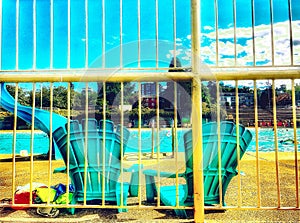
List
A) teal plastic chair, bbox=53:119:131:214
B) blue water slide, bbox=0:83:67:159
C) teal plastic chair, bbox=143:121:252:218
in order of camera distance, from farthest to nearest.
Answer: blue water slide, bbox=0:83:67:159, teal plastic chair, bbox=53:119:131:214, teal plastic chair, bbox=143:121:252:218

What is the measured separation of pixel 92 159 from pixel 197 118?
1020mm

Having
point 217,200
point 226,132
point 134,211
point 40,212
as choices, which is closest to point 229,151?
point 226,132

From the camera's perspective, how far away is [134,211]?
109 inches

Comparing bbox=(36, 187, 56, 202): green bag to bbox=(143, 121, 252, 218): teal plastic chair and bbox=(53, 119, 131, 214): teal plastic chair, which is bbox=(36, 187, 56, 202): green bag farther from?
bbox=(143, 121, 252, 218): teal plastic chair

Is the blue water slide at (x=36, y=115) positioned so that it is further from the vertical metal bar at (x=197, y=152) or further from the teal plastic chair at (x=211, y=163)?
the vertical metal bar at (x=197, y=152)

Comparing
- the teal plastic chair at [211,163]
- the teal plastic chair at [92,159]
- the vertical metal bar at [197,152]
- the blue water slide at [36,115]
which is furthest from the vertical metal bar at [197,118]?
the blue water slide at [36,115]

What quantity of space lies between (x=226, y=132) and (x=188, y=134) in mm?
453

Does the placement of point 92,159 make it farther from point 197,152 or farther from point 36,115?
point 36,115

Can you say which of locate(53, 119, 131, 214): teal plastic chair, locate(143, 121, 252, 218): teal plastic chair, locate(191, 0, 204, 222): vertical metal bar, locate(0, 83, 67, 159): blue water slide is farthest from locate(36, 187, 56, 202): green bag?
locate(0, 83, 67, 159): blue water slide

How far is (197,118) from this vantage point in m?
2.37

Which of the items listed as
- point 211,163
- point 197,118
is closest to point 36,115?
point 211,163

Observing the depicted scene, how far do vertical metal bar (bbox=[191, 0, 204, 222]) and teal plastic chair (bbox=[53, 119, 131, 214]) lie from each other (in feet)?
2.40

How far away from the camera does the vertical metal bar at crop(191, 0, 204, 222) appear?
2.33 m

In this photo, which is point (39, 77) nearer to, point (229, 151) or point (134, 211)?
point (134, 211)
